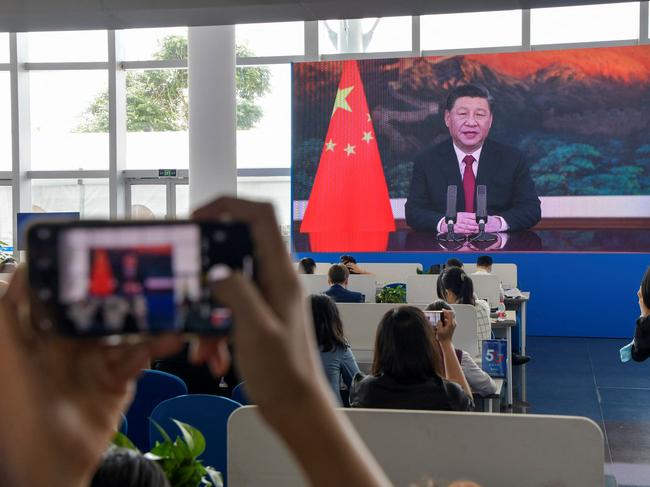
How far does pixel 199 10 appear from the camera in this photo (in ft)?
22.2

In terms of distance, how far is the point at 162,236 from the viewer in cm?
61

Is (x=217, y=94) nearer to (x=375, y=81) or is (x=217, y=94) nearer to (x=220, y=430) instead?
(x=375, y=81)

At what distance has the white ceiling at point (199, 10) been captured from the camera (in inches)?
255

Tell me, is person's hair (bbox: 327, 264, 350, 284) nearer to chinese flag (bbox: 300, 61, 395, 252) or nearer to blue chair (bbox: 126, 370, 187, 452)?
blue chair (bbox: 126, 370, 187, 452)

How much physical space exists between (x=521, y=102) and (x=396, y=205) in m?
2.02

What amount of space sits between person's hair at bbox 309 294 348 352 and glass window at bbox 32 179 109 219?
8.89m

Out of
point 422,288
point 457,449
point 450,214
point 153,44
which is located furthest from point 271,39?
point 457,449

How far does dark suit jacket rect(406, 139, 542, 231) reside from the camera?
979 cm

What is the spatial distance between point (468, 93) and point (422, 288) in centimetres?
348

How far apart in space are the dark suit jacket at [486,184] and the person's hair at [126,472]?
348 inches

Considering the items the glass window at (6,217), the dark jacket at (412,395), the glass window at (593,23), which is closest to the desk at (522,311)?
the glass window at (593,23)

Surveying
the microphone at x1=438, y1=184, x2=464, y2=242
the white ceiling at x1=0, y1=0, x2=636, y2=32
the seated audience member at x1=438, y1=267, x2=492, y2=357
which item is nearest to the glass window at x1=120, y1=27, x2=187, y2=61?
the white ceiling at x1=0, y1=0, x2=636, y2=32

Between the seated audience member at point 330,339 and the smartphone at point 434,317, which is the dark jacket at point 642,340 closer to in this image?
the smartphone at point 434,317

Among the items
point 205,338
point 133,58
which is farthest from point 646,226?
point 205,338
